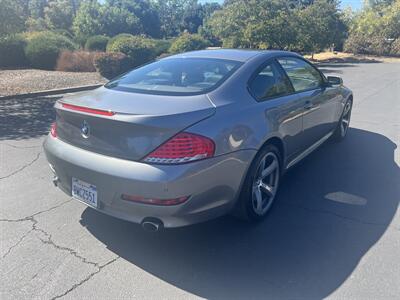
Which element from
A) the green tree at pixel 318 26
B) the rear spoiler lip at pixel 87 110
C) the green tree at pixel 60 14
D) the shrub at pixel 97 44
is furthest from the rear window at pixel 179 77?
the green tree at pixel 60 14

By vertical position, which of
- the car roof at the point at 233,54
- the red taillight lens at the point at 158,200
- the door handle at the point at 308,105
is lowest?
the red taillight lens at the point at 158,200

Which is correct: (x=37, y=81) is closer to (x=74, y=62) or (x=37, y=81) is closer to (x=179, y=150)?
(x=74, y=62)

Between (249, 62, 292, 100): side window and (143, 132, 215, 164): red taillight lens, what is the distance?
1003 millimetres

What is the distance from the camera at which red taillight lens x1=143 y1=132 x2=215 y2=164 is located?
253 cm

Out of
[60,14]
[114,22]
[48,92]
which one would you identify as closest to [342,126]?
[48,92]

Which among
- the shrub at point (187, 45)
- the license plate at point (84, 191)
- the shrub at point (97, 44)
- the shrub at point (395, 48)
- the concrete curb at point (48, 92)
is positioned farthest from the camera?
the shrub at point (395, 48)

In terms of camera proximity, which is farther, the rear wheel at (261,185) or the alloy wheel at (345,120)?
the alloy wheel at (345,120)

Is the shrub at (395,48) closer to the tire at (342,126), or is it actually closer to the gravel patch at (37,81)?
the gravel patch at (37,81)

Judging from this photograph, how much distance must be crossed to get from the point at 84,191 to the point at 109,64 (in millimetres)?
11283

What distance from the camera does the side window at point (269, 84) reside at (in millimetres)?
3375

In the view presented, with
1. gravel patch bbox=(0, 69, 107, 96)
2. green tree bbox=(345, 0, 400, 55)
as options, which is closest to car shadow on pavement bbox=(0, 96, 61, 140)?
gravel patch bbox=(0, 69, 107, 96)

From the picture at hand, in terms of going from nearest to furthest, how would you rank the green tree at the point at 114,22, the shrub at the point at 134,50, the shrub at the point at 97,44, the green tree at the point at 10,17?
1. the green tree at the point at 10,17
2. the shrub at the point at 134,50
3. the shrub at the point at 97,44
4. the green tree at the point at 114,22

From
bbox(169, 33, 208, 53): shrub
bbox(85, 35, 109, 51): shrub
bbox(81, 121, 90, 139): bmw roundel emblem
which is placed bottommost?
bbox(85, 35, 109, 51): shrub

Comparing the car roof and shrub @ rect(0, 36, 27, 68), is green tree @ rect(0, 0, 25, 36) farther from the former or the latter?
the car roof
